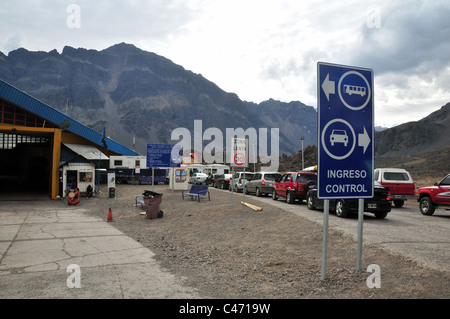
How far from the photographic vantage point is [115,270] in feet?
22.6

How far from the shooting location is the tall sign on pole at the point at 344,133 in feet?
18.4

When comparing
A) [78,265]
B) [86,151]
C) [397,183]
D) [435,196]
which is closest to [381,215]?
[435,196]

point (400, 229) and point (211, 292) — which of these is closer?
point (211, 292)

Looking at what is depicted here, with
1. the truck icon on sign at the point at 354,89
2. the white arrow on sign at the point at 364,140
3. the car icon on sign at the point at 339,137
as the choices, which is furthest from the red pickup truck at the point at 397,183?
the car icon on sign at the point at 339,137

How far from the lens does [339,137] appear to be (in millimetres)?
5734

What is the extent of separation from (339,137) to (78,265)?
5685 millimetres

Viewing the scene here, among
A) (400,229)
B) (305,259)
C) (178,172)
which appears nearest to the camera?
(305,259)

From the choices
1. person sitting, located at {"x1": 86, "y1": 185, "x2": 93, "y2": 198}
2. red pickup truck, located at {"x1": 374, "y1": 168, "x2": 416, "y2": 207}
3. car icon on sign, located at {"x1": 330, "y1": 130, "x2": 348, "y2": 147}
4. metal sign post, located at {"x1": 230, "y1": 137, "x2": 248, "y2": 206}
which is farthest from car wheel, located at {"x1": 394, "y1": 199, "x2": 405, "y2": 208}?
person sitting, located at {"x1": 86, "y1": 185, "x2": 93, "y2": 198}

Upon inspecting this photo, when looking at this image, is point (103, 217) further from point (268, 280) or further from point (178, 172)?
point (178, 172)

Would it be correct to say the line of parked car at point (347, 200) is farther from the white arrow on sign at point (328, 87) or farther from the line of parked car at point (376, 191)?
the white arrow on sign at point (328, 87)

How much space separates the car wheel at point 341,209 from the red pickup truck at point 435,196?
13.8 ft

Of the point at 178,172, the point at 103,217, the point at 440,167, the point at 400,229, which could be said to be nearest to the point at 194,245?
the point at 400,229

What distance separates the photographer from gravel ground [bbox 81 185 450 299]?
5.43 m

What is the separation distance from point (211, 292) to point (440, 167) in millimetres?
75344
